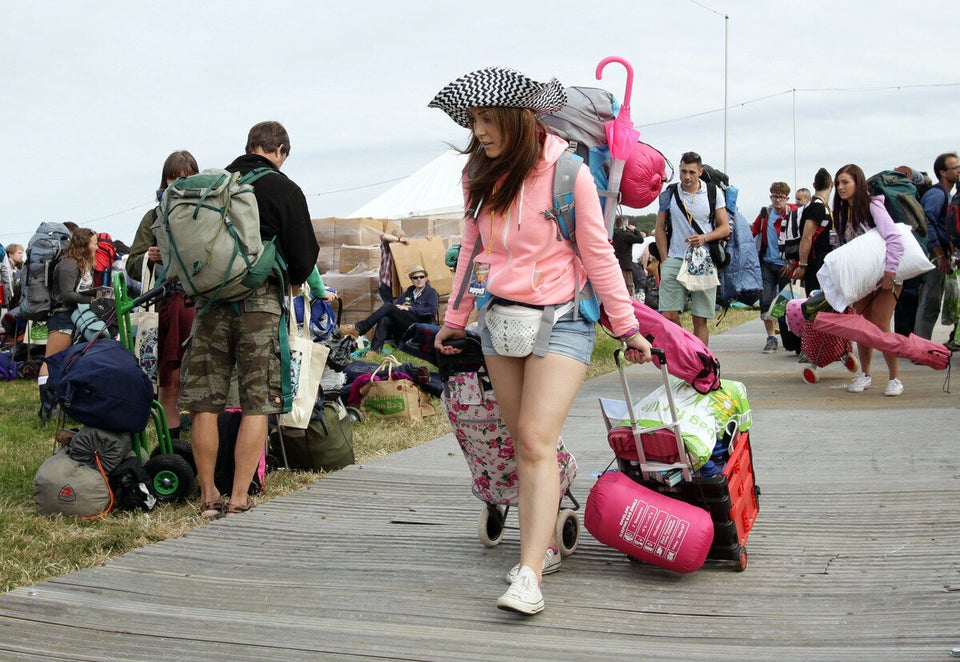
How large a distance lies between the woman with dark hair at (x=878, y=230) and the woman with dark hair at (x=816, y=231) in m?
1.78

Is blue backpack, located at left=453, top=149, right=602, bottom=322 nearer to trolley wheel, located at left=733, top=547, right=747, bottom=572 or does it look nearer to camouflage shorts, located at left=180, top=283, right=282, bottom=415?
trolley wheel, located at left=733, top=547, right=747, bottom=572

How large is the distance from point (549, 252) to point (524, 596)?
4.07 feet

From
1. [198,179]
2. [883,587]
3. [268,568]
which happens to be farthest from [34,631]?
[883,587]

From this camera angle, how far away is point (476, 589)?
4.14 metres

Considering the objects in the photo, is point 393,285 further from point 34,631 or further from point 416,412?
point 34,631

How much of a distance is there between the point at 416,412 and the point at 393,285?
21.8ft

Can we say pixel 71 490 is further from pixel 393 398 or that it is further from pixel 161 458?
pixel 393 398

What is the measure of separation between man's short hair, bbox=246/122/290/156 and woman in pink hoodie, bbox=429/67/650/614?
6.56 ft

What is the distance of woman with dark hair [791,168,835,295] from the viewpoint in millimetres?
11008

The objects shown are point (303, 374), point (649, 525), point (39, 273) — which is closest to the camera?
point (649, 525)

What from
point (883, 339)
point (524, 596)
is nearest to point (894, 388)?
point (883, 339)

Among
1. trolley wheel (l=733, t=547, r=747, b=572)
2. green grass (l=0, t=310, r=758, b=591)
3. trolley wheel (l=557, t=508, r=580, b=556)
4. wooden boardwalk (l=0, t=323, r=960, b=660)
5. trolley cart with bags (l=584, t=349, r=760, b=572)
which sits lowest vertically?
green grass (l=0, t=310, r=758, b=591)

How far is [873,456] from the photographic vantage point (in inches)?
251

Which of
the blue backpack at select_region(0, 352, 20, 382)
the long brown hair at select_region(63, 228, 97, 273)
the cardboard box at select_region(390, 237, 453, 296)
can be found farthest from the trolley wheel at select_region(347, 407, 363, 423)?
the cardboard box at select_region(390, 237, 453, 296)
